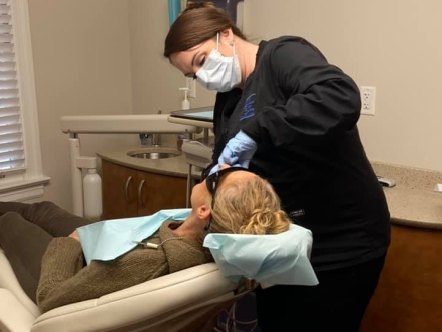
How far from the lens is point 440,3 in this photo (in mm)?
1812

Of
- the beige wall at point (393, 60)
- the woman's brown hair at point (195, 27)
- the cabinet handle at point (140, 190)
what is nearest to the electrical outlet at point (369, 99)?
the beige wall at point (393, 60)

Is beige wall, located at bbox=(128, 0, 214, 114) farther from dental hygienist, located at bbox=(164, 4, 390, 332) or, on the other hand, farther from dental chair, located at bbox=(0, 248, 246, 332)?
dental chair, located at bbox=(0, 248, 246, 332)

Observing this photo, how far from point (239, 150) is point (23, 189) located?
1984 mm

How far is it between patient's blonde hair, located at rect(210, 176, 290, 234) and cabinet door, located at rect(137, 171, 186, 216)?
1134 millimetres

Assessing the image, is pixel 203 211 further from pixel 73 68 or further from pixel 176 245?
pixel 73 68

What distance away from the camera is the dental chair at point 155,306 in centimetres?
97

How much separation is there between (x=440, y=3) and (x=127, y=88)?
→ 195 centimetres

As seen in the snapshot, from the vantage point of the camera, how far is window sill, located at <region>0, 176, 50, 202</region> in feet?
8.61

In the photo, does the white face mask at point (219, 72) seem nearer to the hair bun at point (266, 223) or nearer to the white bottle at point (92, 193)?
the hair bun at point (266, 223)

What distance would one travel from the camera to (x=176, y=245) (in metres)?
1.20

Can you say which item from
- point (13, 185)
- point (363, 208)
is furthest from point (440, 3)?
point (13, 185)

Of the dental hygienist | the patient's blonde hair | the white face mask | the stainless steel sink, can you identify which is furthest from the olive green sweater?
the stainless steel sink

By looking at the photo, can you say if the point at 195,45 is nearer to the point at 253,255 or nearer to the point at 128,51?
the point at 253,255

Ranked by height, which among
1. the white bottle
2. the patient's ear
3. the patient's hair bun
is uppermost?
the patient's hair bun
